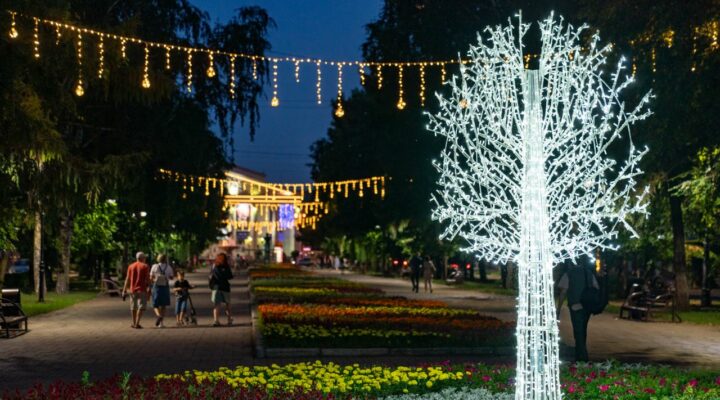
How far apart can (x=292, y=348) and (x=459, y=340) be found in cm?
324


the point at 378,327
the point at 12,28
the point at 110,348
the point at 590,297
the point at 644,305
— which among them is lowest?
the point at 110,348

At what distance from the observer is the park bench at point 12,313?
22756 mm

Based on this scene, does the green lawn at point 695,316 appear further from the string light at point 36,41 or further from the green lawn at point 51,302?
the string light at point 36,41

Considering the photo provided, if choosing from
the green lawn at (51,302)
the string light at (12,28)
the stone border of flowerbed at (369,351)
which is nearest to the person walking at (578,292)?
the stone border of flowerbed at (369,351)

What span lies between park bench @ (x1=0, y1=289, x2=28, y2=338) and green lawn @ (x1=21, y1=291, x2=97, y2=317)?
412 centimetres

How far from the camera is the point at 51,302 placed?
35312mm

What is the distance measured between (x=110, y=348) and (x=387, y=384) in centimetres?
847

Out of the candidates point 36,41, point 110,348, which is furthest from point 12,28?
point 110,348

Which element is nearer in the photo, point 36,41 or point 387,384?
point 387,384

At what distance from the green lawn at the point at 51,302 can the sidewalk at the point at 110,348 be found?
1.20 m

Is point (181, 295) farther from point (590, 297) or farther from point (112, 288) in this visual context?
point (112, 288)

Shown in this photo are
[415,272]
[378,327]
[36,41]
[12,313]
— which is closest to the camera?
[36,41]

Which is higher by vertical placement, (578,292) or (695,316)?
(578,292)

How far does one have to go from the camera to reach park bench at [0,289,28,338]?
2276 cm
